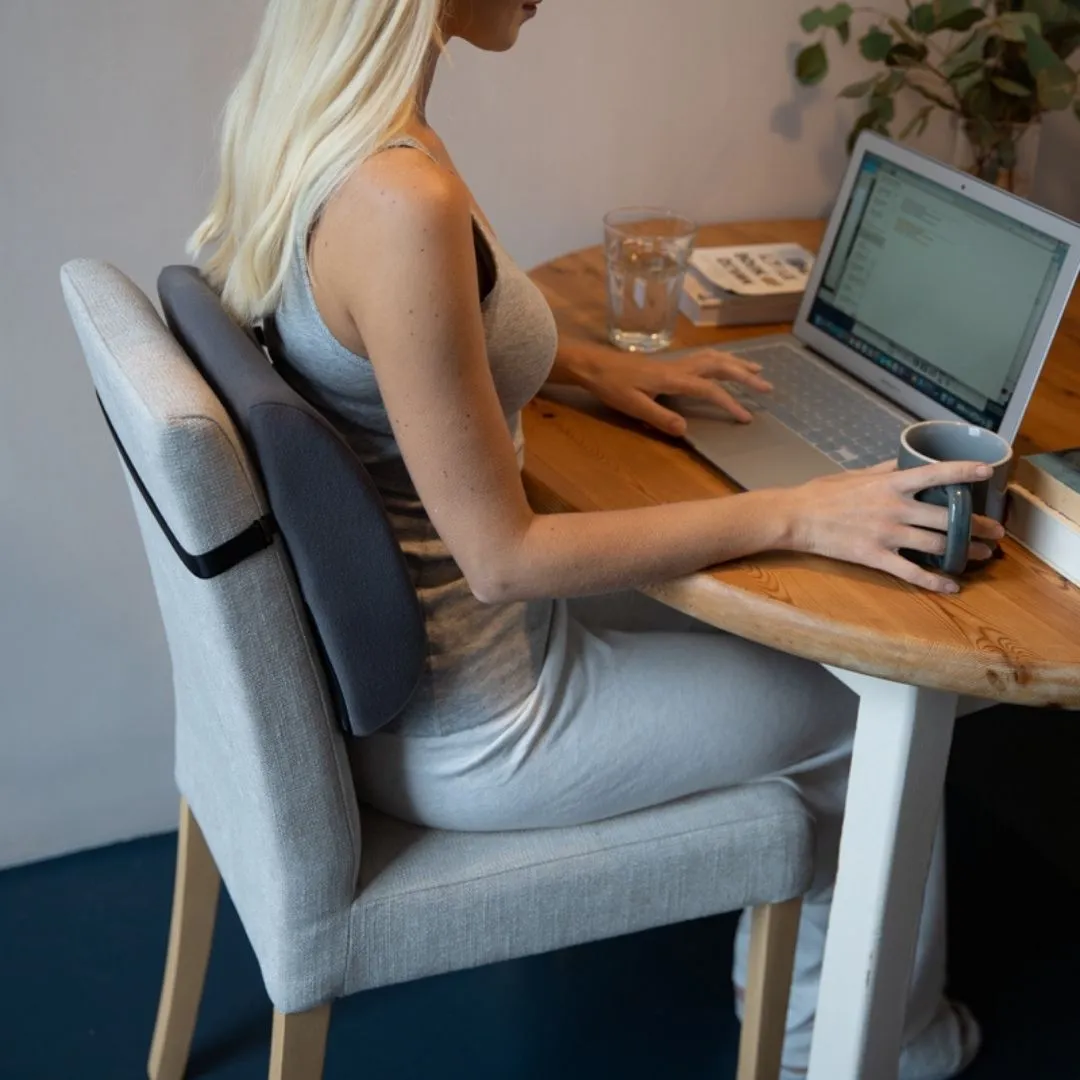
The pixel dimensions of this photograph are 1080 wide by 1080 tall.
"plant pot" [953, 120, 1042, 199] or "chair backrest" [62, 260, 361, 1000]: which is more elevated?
"plant pot" [953, 120, 1042, 199]

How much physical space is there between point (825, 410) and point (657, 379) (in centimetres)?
18

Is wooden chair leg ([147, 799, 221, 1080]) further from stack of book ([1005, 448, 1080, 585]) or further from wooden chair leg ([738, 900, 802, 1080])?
stack of book ([1005, 448, 1080, 585])

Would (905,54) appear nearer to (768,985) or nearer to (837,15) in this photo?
(837,15)

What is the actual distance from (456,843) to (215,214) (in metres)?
0.60

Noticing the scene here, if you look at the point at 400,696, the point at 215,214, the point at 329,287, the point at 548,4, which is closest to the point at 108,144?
the point at 215,214

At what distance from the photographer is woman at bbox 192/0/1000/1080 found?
106cm

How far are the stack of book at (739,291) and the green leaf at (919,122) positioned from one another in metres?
0.33

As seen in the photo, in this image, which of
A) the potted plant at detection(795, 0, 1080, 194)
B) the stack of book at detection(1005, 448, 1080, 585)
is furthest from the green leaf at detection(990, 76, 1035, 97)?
the stack of book at detection(1005, 448, 1080, 585)

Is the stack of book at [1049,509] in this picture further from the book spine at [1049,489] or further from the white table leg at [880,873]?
the white table leg at [880,873]

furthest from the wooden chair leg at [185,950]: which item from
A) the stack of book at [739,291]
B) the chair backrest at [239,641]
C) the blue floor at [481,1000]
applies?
the stack of book at [739,291]

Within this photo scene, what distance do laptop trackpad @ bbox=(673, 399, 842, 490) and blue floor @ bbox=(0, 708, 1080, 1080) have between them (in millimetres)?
777

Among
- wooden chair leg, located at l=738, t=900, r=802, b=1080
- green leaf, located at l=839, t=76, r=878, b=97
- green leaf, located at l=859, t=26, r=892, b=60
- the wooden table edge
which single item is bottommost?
wooden chair leg, located at l=738, t=900, r=802, b=1080

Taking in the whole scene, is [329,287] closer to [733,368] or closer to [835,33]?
[733,368]

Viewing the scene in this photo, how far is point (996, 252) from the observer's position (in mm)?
1352
